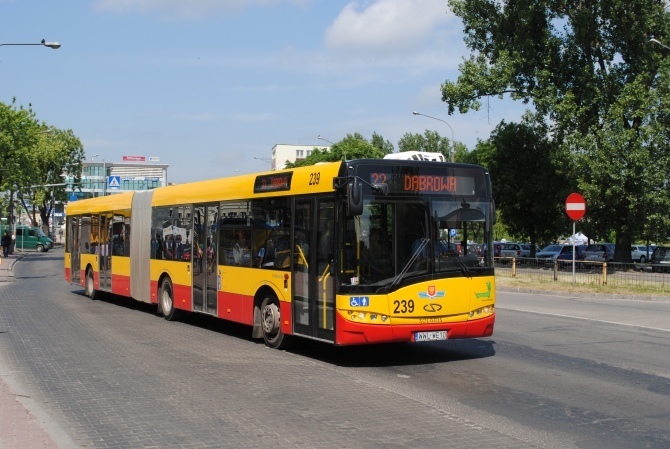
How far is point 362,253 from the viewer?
1059 cm

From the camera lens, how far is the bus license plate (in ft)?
35.5

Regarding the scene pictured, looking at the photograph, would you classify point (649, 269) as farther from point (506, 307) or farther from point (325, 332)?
point (325, 332)

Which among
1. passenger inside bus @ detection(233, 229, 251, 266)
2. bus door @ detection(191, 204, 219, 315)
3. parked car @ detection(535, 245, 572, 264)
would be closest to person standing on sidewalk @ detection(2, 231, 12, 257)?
parked car @ detection(535, 245, 572, 264)

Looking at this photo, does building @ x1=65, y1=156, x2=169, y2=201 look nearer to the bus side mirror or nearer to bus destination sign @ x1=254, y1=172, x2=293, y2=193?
bus destination sign @ x1=254, y1=172, x2=293, y2=193

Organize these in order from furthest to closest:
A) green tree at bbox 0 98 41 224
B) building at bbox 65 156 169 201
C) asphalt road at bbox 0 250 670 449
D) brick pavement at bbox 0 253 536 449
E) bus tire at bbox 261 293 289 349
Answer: building at bbox 65 156 169 201 → green tree at bbox 0 98 41 224 → bus tire at bbox 261 293 289 349 → asphalt road at bbox 0 250 670 449 → brick pavement at bbox 0 253 536 449

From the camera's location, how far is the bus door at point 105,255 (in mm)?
20969

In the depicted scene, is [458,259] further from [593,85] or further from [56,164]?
[56,164]

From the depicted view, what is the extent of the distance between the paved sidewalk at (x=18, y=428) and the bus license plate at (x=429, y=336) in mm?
5156

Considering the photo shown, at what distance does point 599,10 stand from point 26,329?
109 feet

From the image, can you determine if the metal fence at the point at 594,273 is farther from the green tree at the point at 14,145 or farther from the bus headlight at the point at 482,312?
the green tree at the point at 14,145

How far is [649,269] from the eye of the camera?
25.8 metres

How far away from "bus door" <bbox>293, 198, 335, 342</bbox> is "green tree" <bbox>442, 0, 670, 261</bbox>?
94.6 ft

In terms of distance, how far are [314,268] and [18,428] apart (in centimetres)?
507

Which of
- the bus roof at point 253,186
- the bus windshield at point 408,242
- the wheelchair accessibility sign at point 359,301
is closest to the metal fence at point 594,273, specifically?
the bus roof at point 253,186
